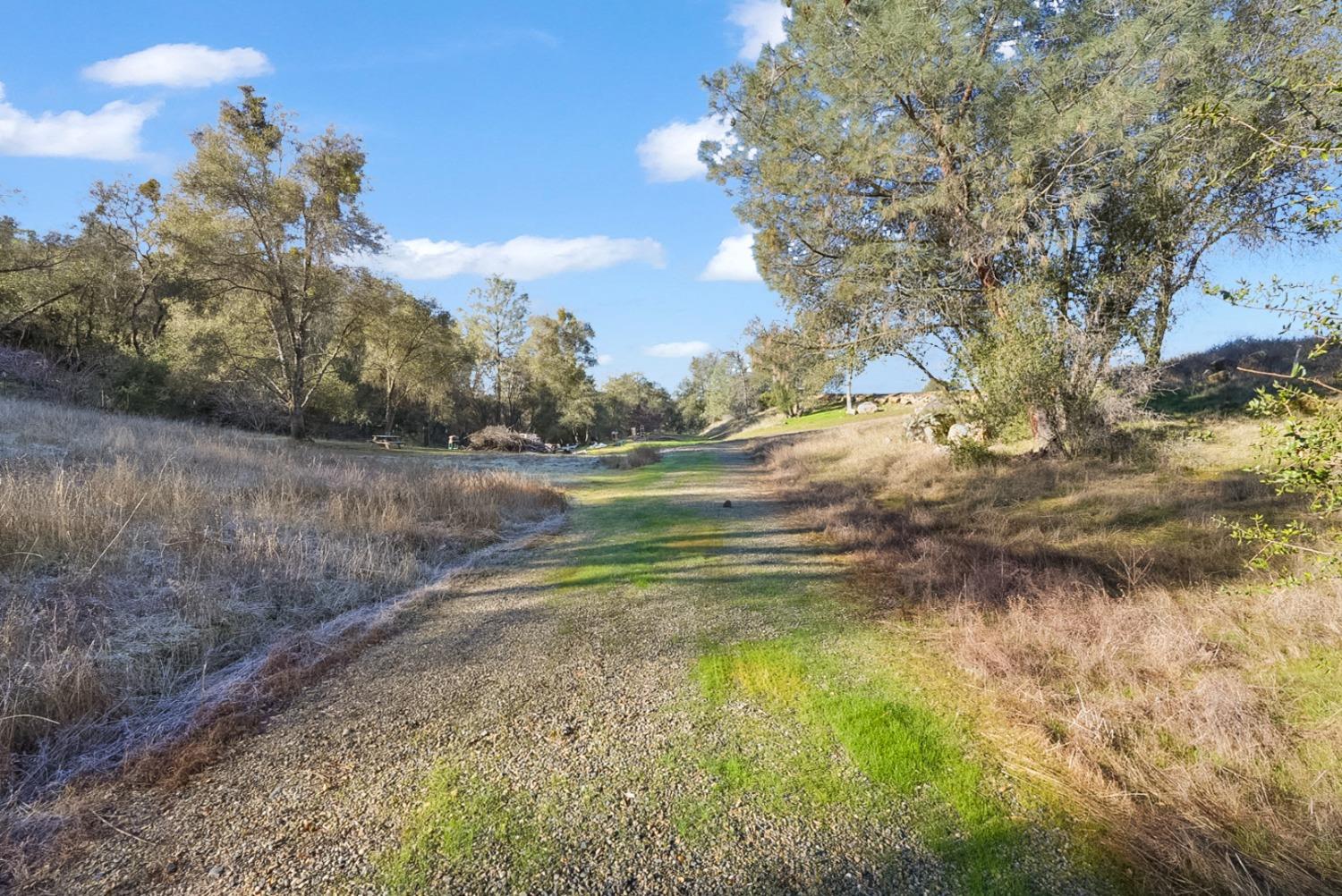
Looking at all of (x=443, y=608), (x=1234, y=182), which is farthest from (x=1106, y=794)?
(x=1234, y=182)

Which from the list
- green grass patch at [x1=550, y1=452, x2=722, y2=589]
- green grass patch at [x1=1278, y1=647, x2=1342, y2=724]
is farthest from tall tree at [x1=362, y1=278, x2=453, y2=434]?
green grass patch at [x1=1278, y1=647, x2=1342, y2=724]

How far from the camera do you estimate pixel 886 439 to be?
17922 mm

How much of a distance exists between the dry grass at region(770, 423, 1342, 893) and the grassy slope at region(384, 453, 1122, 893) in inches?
15.7

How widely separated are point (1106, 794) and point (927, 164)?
1229 centimetres

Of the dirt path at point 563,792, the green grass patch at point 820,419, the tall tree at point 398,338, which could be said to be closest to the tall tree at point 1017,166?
the dirt path at point 563,792

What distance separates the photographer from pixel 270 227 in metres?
A: 19.6

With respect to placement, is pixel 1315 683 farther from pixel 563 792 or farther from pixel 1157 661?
pixel 563 792

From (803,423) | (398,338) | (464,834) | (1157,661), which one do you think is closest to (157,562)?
(464,834)

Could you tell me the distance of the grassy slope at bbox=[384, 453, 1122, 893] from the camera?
8.17 ft

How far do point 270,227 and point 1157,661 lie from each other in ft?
83.3

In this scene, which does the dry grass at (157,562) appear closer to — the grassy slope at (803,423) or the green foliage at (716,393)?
the grassy slope at (803,423)

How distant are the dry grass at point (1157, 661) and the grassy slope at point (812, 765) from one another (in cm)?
40

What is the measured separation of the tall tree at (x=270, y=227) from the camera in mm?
18578

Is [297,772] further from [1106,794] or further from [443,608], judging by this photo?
[1106,794]
